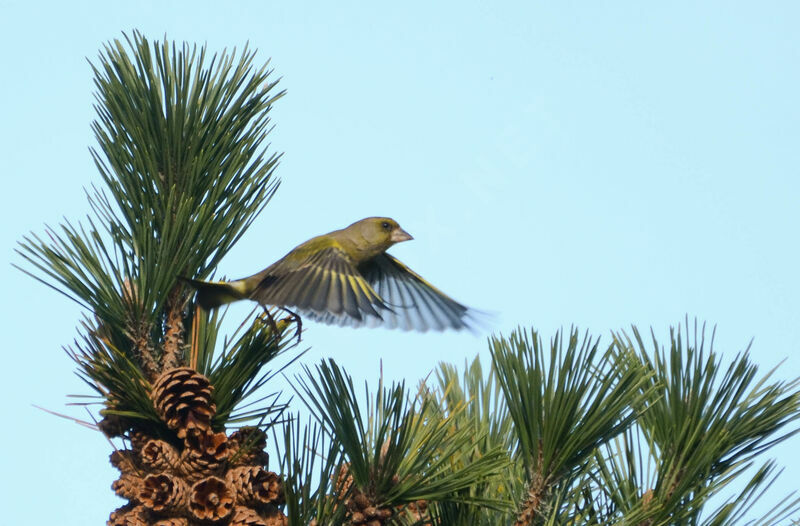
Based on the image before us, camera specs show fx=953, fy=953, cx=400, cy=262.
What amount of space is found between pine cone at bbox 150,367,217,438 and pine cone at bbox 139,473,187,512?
126 mm

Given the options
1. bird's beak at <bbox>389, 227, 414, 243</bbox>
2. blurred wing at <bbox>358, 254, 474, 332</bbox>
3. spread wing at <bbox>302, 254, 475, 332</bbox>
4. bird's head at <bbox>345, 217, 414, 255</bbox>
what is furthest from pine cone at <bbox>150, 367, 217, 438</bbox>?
bird's beak at <bbox>389, 227, 414, 243</bbox>

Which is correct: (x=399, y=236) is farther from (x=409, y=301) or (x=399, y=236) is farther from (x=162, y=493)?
(x=162, y=493)

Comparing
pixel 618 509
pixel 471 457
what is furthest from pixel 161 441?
pixel 618 509

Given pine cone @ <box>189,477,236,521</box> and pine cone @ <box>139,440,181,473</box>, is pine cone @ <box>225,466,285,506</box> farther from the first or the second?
pine cone @ <box>139,440,181,473</box>

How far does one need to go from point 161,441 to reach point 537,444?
933 mm

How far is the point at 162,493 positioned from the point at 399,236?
234cm

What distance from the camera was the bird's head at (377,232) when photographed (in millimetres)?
4262

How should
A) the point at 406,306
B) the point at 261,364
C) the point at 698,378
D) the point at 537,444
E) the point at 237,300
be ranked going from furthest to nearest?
the point at 406,306, the point at 237,300, the point at 261,364, the point at 698,378, the point at 537,444

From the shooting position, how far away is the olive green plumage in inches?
119

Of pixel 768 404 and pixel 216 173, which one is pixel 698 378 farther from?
pixel 216 173

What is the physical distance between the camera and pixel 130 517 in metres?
2.33

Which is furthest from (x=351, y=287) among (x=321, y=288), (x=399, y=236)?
(x=399, y=236)

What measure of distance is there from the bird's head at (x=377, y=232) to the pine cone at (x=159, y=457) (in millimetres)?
1994

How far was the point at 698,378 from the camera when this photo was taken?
2434mm
